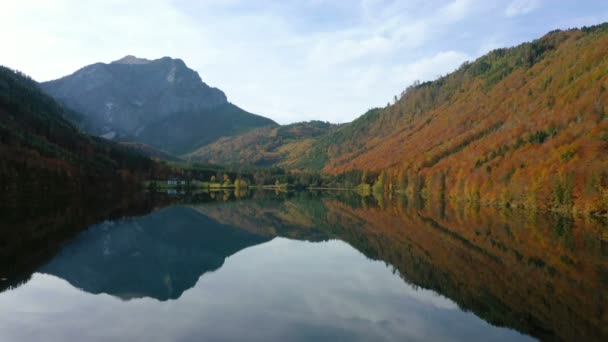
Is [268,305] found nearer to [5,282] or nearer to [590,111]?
[5,282]

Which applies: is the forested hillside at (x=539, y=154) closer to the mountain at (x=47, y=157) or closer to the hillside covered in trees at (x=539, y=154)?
the hillside covered in trees at (x=539, y=154)

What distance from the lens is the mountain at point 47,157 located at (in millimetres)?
92312

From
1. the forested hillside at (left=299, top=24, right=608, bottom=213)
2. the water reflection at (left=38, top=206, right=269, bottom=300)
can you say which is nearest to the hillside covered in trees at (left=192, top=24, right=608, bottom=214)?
the forested hillside at (left=299, top=24, right=608, bottom=213)

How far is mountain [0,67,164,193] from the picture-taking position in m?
92.3

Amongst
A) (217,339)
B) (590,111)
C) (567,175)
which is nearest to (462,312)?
(217,339)

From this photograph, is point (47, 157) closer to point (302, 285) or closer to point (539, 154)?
point (302, 285)

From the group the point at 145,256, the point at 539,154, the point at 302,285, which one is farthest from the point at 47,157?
the point at 539,154

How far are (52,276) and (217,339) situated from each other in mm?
14852

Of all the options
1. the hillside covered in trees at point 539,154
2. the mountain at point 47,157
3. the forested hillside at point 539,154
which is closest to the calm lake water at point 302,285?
the hillside covered in trees at point 539,154

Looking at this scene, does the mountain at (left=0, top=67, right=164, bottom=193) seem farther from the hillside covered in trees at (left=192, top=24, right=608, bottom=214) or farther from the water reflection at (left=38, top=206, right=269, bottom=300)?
the hillside covered in trees at (left=192, top=24, right=608, bottom=214)

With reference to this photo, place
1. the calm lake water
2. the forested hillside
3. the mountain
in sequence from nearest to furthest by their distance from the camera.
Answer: the calm lake water → the forested hillside → the mountain

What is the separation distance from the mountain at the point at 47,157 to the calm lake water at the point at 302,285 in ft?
169

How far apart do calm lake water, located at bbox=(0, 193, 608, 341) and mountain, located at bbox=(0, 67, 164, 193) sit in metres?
51.6

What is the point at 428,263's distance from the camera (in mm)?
31375
